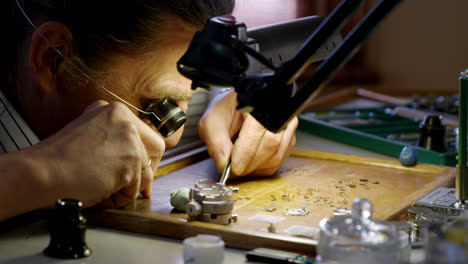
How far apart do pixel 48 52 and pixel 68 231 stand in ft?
1.59

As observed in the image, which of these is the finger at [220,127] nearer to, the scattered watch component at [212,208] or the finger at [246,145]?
the finger at [246,145]

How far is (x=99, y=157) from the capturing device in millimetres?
1094

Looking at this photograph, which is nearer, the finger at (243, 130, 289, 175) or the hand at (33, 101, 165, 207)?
the hand at (33, 101, 165, 207)

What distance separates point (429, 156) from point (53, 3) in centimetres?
108

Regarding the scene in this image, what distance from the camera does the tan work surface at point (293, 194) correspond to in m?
1.04

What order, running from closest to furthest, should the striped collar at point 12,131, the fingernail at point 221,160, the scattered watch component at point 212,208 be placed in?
the scattered watch component at point 212,208 < the striped collar at point 12,131 < the fingernail at point 221,160

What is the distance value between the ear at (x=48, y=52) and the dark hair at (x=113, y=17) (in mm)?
17

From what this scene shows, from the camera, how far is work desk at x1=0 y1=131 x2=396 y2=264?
3.15ft

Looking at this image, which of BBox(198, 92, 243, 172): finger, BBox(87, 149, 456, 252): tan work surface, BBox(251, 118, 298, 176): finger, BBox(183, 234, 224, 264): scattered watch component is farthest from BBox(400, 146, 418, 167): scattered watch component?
BBox(183, 234, 224, 264): scattered watch component

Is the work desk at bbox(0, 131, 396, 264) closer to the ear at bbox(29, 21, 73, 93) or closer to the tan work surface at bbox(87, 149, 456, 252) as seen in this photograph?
the tan work surface at bbox(87, 149, 456, 252)

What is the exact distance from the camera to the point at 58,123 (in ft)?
4.40

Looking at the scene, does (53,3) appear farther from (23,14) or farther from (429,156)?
(429,156)

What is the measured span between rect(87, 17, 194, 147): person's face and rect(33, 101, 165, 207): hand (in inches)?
4.3

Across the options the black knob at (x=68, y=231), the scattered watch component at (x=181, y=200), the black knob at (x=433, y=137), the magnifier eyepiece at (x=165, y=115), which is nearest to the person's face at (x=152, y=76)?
the magnifier eyepiece at (x=165, y=115)
